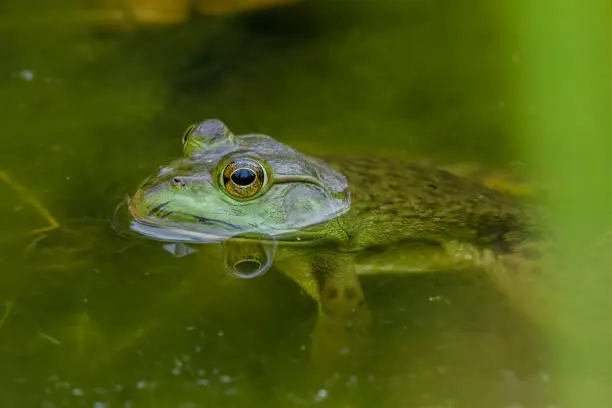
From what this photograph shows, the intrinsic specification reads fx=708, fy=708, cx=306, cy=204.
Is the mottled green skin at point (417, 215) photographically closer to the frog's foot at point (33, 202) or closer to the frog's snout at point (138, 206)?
the frog's snout at point (138, 206)

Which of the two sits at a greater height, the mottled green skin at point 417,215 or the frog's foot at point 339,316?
the mottled green skin at point 417,215

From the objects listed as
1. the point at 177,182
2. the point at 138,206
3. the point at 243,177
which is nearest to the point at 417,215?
the point at 243,177

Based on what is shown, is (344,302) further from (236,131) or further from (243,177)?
(236,131)

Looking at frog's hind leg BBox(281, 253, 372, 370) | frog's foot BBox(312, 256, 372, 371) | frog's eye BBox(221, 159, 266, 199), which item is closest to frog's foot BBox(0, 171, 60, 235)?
frog's eye BBox(221, 159, 266, 199)

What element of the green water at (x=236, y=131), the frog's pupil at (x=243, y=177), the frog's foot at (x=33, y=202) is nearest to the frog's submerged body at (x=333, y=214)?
the frog's pupil at (x=243, y=177)

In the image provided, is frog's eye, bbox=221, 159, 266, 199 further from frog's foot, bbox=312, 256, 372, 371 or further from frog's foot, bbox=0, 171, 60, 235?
Answer: frog's foot, bbox=0, 171, 60, 235

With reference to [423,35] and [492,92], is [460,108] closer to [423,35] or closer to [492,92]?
[492,92]

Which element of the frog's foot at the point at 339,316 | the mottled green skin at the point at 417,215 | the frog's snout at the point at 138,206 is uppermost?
the frog's snout at the point at 138,206
